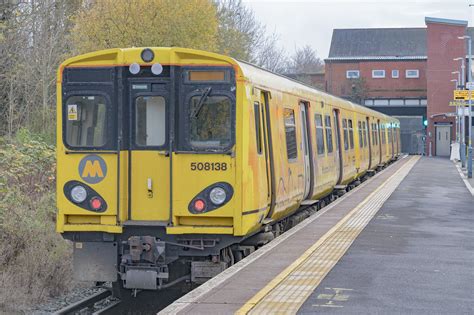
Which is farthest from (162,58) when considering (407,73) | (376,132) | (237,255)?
(407,73)

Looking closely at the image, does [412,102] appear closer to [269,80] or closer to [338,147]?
[338,147]

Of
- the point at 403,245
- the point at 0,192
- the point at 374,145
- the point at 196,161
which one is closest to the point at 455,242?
the point at 403,245

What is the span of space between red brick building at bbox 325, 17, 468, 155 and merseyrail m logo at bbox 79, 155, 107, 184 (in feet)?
198

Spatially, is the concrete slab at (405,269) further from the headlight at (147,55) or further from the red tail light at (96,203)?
the headlight at (147,55)

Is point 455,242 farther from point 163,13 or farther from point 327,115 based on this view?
point 163,13

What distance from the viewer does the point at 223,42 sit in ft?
119

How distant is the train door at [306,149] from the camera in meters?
14.4

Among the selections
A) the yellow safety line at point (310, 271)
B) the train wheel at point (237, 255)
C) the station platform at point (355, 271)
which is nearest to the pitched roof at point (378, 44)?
the station platform at point (355, 271)

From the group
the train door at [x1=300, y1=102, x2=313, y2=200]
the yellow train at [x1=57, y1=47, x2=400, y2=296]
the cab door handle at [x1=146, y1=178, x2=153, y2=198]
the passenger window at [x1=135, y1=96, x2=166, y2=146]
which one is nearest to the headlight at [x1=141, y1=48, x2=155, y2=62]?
the yellow train at [x1=57, y1=47, x2=400, y2=296]

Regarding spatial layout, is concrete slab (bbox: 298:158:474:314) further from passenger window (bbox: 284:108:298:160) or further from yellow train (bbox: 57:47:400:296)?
passenger window (bbox: 284:108:298:160)

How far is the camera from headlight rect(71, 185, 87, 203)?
980 cm

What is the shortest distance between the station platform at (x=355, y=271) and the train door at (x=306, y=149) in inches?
27.8

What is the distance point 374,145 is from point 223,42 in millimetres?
8620

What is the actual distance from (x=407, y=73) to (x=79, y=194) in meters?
69.8
